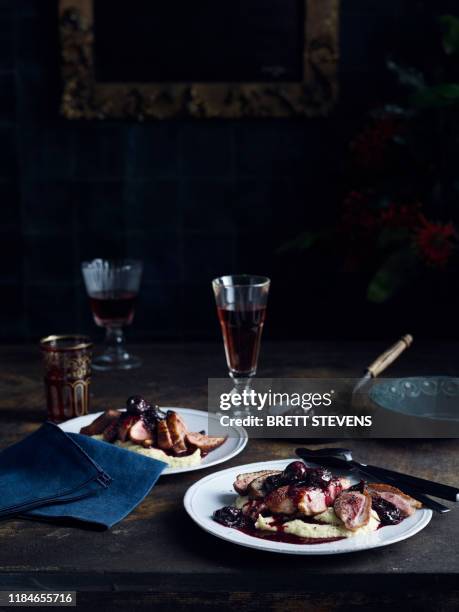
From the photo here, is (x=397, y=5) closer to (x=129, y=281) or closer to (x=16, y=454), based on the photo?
(x=129, y=281)

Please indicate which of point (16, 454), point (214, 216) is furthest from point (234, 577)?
point (214, 216)

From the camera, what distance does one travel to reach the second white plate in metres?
1.22

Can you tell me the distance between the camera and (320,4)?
119 inches

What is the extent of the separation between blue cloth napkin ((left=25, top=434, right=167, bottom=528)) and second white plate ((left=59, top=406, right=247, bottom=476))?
0.13 feet

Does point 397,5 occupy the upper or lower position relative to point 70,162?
upper

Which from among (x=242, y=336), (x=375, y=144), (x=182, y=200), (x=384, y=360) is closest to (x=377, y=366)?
(x=384, y=360)

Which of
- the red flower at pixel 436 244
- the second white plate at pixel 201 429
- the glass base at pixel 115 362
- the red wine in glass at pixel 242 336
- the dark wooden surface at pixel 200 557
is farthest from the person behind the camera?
the red flower at pixel 436 244

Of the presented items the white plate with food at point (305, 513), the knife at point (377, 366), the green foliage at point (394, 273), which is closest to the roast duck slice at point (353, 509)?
the white plate with food at point (305, 513)

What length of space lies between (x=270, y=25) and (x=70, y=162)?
0.87 meters

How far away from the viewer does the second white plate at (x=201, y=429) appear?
1.22 m

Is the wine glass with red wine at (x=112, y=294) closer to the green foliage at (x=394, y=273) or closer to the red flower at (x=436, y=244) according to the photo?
the red flower at (x=436, y=244)

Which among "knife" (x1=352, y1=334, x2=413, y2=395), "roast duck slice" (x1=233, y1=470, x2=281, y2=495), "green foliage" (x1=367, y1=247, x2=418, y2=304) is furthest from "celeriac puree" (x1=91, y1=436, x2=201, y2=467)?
"green foliage" (x1=367, y1=247, x2=418, y2=304)

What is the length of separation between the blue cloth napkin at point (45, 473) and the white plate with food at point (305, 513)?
150 millimetres

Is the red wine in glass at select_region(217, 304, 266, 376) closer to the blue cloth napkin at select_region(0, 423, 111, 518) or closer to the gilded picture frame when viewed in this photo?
the blue cloth napkin at select_region(0, 423, 111, 518)
